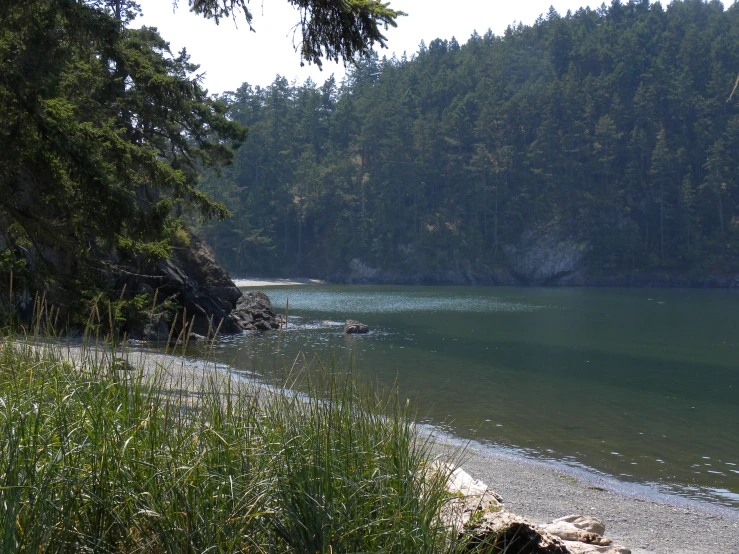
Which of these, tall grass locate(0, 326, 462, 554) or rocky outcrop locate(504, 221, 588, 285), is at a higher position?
rocky outcrop locate(504, 221, 588, 285)

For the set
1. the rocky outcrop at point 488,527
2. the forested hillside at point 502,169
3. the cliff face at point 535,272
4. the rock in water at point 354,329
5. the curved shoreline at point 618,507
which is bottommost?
the curved shoreline at point 618,507

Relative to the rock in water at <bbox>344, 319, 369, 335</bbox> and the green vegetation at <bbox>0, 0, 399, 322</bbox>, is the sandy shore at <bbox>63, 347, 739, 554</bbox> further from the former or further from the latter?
the rock in water at <bbox>344, 319, 369, 335</bbox>

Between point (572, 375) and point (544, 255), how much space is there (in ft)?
195

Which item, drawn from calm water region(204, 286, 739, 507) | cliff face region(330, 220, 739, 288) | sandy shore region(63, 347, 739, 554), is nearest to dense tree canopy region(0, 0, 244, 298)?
sandy shore region(63, 347, 739, 554)

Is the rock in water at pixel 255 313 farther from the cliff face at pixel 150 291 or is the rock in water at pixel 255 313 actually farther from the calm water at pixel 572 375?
the calm water at pixel 572 375

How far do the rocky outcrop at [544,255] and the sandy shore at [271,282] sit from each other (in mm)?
22625

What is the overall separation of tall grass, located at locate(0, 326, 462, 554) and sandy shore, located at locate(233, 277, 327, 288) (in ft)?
218

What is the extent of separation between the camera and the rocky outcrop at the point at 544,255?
75688mm

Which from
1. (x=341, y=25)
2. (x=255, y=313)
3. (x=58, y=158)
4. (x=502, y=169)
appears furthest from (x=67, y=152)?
(x=502, y=169)

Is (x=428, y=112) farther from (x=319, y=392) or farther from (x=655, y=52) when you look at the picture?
(x=319, y=392)

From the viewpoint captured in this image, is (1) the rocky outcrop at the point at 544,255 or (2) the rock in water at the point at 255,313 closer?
(2) the rock in water at the point at 255,313

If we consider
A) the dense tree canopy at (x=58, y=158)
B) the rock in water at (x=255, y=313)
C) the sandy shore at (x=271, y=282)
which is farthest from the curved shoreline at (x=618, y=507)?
the sandy shore at (x=271, y=282)

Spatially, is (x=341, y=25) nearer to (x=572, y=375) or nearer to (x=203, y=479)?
(x=203, y=479)

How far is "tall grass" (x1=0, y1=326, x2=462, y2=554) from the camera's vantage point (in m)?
2.87
